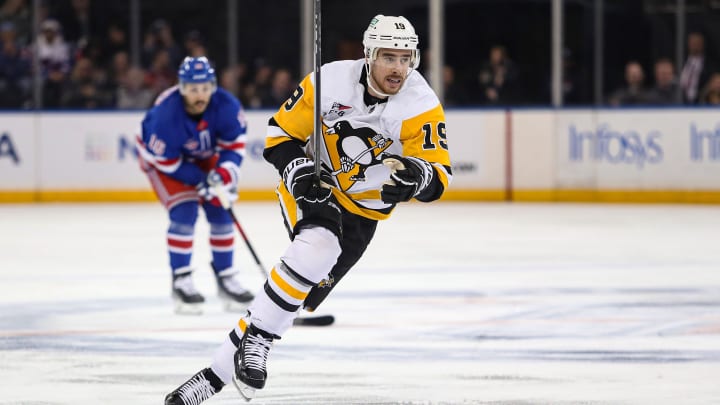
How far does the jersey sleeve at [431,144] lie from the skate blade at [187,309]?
2497mm

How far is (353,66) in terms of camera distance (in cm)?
435

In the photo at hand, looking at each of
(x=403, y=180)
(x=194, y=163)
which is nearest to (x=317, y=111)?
(x=403, y=180)

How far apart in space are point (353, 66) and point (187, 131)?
2507mm

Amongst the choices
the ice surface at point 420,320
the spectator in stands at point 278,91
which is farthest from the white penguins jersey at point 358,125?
the spectator in stands at point 278,91

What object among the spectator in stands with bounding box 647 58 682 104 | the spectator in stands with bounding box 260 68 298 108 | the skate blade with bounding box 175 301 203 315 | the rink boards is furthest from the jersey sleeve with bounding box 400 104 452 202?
the spectator in stands with bounding box 260 68 298 108

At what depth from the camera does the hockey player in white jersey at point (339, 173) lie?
3.99 metres

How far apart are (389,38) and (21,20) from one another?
34.9 ft

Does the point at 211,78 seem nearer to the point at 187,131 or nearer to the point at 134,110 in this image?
the point at 187,131

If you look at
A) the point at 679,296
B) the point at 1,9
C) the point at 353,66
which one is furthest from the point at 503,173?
the point at 353,66

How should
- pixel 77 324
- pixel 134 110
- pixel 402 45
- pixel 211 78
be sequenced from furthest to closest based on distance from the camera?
pixel 134 110, pixel 211 78, pixel 77 324, pixel 402 45

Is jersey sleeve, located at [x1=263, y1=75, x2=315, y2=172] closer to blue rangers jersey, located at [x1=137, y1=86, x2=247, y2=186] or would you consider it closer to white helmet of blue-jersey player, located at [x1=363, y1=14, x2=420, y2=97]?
white helmet of blue-jersey player, located at [x1=363, y1=14, x2=420, y2=97]

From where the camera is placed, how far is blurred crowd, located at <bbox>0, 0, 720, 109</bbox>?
13.8 metres

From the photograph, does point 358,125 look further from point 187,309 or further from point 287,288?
point 187,309

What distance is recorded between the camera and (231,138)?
22.4ft
